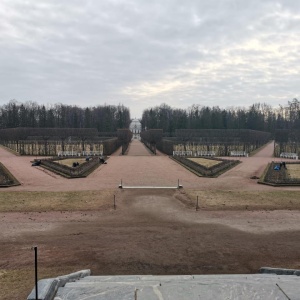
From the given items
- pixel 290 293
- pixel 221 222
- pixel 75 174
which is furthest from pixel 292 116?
pixel 290 293

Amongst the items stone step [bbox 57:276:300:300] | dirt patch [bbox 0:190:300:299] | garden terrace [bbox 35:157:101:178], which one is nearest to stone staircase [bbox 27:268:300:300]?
stone step [bbox 57:276:300:300]

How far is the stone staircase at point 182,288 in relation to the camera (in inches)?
365

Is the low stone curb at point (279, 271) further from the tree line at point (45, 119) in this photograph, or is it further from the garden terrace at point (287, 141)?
the tree line at point (45, 119)

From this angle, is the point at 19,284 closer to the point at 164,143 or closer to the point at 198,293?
the point at 198,293

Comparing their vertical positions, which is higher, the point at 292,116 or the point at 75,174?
the point at 292,116

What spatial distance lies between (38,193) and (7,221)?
328 inches

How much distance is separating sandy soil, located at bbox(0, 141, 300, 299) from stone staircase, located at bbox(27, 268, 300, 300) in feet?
7.64

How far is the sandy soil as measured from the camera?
13805 millimetres

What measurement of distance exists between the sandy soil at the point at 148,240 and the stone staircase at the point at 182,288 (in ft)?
7.64

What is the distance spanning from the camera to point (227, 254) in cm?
1518

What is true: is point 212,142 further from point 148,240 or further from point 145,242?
point 145,242

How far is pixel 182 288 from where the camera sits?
974 cm

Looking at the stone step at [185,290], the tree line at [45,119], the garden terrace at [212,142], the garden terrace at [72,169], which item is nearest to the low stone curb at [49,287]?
the stone step at [185,290]

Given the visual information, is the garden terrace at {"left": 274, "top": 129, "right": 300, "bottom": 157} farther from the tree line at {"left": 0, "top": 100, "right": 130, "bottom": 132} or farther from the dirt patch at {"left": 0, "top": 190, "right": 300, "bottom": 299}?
the tree line at {"left": 0, "top": 100, "right": 130, "bottom": 132}
